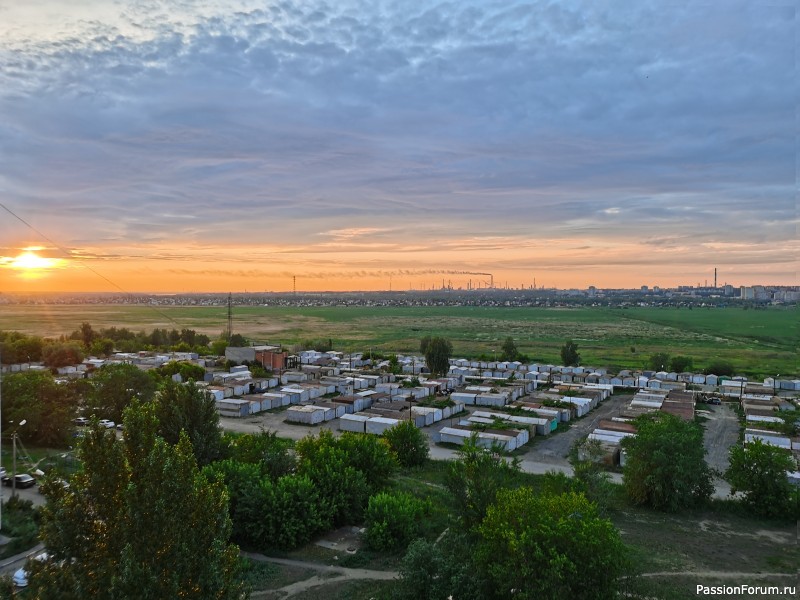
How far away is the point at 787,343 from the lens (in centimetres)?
6369

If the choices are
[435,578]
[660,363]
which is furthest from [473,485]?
[660,363]

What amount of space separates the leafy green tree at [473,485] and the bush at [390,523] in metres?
1.72

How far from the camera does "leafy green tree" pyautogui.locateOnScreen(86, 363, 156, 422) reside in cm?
2288

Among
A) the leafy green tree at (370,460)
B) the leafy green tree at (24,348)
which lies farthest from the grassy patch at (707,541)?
the leafy green tree at (24,348)

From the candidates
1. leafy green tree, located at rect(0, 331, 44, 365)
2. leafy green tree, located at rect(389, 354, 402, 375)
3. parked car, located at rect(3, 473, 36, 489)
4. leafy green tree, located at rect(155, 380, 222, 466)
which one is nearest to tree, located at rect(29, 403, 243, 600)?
leafy green tree, located at rect(155, 380, 222, 466)

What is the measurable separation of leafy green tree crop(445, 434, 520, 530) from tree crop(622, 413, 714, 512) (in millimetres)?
6387

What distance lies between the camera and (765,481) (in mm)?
15164

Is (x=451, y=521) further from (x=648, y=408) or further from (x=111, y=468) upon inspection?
(x=648, y=408)

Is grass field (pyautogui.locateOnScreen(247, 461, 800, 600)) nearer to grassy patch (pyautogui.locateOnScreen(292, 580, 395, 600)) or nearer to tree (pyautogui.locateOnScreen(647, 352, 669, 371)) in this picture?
grassy patch (pyautogui.locateOnScreen(292, 580, 395, 600))

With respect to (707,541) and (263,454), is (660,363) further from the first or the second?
(263,454)

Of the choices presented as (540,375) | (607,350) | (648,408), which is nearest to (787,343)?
(607,350)

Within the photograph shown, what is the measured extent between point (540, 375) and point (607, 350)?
74.7 feet

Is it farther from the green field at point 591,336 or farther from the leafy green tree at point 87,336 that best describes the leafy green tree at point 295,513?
the leafy green tree at point 87,336

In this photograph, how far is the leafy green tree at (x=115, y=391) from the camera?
2288cm
